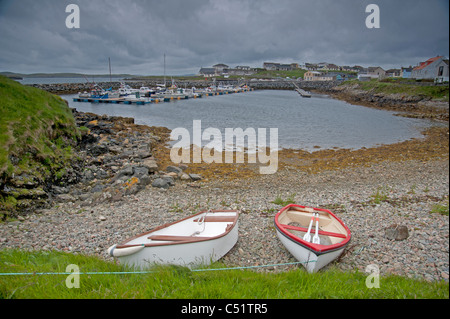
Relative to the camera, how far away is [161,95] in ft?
215

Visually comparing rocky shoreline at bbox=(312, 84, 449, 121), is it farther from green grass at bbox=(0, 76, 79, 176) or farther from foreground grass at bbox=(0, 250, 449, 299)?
green grass at bbox=(0, 76, 79, 176)

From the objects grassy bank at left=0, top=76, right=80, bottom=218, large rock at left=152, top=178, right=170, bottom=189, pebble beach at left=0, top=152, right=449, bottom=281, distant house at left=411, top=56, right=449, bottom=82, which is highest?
distant house at left=411, top=56, right=449, bottom=82

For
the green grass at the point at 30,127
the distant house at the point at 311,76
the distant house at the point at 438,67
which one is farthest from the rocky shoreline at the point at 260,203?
the distant house at the point at 311,76

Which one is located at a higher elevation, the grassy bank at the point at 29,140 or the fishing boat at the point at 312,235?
the grassy bank at the point at 29,140

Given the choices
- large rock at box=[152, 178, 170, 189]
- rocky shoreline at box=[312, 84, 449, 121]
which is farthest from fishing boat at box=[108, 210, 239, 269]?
rocky shoreline at box=[312, 84, 449, 121]

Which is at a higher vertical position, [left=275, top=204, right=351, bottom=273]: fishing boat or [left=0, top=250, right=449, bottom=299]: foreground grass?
[left=0, top=250, right=449, bottom=299]: foreground grass

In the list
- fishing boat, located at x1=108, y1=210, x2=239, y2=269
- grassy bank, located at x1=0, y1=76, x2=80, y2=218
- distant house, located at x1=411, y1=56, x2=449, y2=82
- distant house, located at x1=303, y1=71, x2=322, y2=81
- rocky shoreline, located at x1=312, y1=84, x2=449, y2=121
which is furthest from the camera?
distant house, located at x1=303, y1=71, x2=322, y2=81

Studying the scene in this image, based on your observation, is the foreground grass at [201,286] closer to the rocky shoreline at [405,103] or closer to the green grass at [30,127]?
the green grass at [30,127]

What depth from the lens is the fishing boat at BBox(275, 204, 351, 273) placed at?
5.61 metres

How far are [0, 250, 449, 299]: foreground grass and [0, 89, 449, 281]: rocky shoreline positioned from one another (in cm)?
154

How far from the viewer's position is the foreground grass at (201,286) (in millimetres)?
3678

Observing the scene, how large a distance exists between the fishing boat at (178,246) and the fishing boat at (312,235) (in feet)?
4.84

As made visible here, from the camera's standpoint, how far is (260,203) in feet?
33.0

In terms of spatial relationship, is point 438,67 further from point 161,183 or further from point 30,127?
point 30,127
